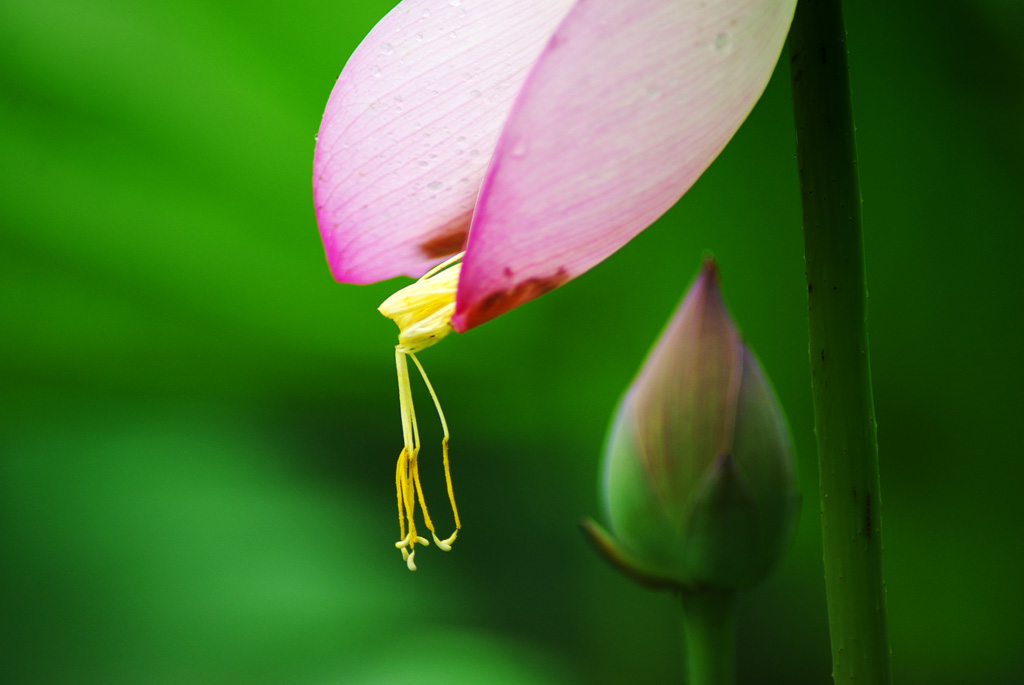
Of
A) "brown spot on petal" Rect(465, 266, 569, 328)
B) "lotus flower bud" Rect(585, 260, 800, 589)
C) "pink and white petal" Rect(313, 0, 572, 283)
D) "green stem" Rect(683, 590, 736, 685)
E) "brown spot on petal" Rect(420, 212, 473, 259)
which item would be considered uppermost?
"pink and white petal" Rect(313, 0, 572, 283)

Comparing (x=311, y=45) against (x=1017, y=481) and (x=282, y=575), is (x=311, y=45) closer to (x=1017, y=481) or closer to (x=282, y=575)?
(x=282, y=575)

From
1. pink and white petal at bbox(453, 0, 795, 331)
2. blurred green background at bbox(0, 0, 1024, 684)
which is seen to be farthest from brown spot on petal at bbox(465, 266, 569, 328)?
blurred green background at bbox(0, 0, 1024, 684)

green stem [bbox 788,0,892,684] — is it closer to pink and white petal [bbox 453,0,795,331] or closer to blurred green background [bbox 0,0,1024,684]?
pink and white petal [bbox 453,0,795,331]

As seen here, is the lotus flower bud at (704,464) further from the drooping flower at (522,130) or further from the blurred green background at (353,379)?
the blurred green background at (353,379)

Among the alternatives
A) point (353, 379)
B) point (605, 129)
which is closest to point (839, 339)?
point (605, 129)

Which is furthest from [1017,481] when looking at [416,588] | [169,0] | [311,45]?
[169,0]

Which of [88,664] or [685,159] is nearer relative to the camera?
[685,159]
